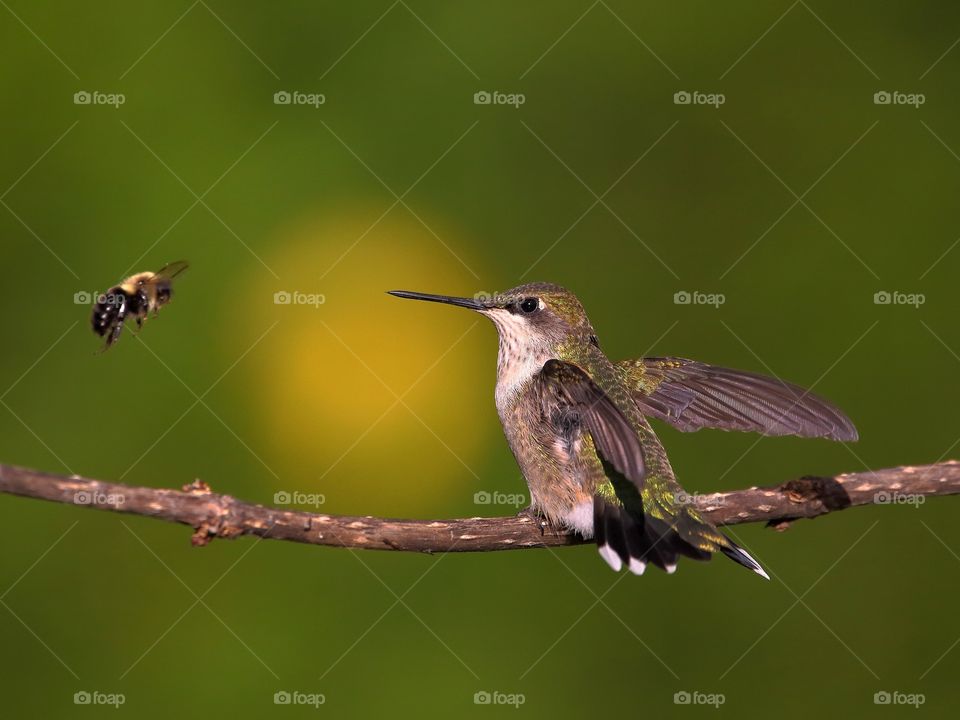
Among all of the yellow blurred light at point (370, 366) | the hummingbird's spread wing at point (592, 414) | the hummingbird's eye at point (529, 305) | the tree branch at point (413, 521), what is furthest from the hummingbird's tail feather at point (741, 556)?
the yellow blurred light at point (370, 366)

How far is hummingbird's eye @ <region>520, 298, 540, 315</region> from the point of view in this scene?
153 inches

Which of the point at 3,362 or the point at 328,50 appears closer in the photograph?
the point at 3,362

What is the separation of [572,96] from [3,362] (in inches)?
135

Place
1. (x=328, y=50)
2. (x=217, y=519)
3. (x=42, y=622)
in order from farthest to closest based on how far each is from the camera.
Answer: (x=328, y=50) → (x=42, y=622) → (x=217, y=519)

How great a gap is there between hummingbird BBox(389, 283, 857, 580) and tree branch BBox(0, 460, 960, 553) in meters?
0.14

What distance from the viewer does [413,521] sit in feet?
9.32

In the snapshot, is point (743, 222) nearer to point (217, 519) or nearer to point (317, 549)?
point (317, 549)

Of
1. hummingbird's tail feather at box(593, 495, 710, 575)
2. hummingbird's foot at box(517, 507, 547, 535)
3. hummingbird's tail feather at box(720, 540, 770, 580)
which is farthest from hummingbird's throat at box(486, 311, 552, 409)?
hummingbird's tail feather at box(720, 540, 770, 580)

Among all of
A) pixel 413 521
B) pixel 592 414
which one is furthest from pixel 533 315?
pixel 413 521

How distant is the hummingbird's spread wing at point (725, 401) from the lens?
3775 mm

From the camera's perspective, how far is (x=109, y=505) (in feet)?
7.45

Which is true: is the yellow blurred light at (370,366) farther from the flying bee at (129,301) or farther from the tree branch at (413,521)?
the tree branch at (413,521)

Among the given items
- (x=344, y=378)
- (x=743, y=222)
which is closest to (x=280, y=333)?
(x=344, y=378)

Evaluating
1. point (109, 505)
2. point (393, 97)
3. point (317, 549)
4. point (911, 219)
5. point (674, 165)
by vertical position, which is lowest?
point (109, 505)
